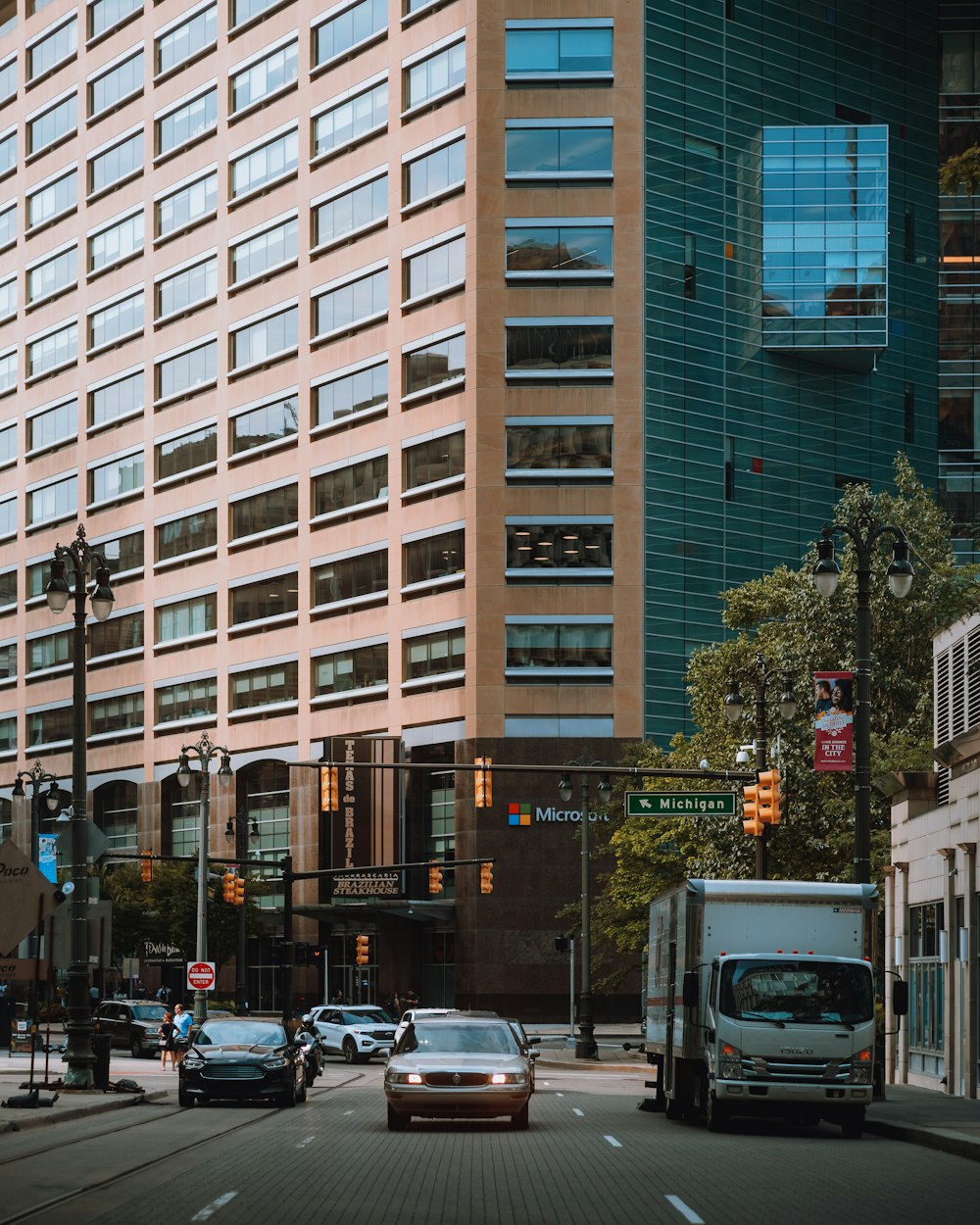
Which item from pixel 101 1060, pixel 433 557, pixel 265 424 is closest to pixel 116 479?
pixel 265 424

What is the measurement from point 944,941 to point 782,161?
58.3 metres

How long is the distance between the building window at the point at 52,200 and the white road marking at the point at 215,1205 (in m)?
103

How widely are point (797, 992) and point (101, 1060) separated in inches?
565

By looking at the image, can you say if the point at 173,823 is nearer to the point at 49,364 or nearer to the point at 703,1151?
the point at 49,364

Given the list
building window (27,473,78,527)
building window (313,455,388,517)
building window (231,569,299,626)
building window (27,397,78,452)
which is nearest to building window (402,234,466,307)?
building window (313,455,388,517)

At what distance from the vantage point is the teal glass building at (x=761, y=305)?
279 ft

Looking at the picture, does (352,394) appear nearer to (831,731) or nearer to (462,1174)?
(831,731)

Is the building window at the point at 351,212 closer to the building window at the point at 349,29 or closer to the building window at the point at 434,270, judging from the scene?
the building window at the point at 434,270

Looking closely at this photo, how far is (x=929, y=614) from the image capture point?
55188mm

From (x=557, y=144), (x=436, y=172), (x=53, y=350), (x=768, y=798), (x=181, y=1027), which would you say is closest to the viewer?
(x=768, y=798)

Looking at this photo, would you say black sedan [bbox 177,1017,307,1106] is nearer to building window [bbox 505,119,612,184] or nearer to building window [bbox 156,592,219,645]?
building window [bbox 505,119,612,184]

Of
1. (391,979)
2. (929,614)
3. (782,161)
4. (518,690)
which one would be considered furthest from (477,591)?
(929,614)

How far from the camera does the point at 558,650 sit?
8331cm

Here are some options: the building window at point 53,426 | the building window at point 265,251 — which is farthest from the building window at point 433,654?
the building window at point 53,426
